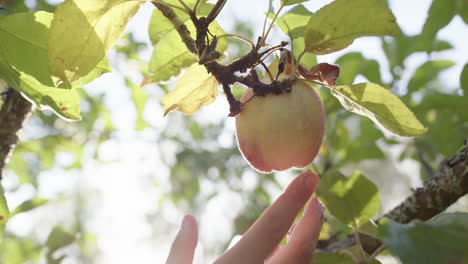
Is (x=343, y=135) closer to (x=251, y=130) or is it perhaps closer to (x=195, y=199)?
(x=251, y=130)

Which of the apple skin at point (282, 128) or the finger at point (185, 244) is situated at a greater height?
the apple skin at point (282, 128)

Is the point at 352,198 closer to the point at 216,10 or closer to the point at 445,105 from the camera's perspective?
the point at 216,10

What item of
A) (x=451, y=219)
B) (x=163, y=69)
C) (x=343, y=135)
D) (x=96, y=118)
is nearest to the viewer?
(x=451, y=219)

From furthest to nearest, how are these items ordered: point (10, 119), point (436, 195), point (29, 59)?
1. point (10, 119)
2. point (436, 195)
3. point (29, 59)

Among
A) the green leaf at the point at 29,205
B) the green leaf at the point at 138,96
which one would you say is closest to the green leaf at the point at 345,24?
the green leaf at the point at 29,205

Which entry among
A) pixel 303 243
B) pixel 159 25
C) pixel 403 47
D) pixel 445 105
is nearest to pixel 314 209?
pixel 303 243

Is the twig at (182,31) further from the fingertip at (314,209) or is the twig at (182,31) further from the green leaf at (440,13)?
the green leaf at (440,13)

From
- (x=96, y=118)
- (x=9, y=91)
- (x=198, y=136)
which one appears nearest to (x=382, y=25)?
(x=9, y=91)
